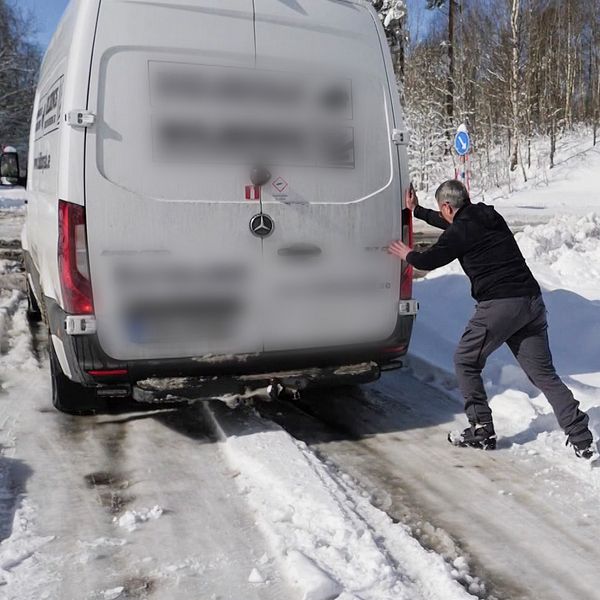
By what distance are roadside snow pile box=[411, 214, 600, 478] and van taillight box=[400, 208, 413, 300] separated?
1.14 metres

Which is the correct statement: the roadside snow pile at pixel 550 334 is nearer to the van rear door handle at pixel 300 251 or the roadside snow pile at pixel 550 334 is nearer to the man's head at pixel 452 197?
the man's head at pixel 452 197

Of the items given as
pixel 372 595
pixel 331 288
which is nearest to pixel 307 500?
pixel 372 595

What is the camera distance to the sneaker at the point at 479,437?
173 inches

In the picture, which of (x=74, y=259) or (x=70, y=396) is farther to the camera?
(x=70, y=396)

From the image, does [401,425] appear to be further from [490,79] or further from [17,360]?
[490,79]

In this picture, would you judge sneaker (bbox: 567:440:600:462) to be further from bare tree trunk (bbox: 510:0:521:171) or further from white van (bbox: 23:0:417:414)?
bare tree trunk (bbox: 510:0:521:171)

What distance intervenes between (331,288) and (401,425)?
1.21 metres

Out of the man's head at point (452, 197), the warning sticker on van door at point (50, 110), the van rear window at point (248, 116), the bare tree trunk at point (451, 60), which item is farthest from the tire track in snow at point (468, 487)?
the bare tree trunk at point (451, 60)

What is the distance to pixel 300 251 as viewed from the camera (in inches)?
172

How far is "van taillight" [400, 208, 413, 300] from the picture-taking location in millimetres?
4691

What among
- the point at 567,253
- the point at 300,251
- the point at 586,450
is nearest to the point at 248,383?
the point at 300,251

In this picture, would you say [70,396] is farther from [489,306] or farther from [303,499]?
[489,306]

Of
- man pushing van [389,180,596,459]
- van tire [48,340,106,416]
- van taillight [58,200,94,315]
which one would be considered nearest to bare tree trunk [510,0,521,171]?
man pushing van [389,180,596,459]

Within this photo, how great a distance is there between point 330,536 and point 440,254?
76.2 inches
